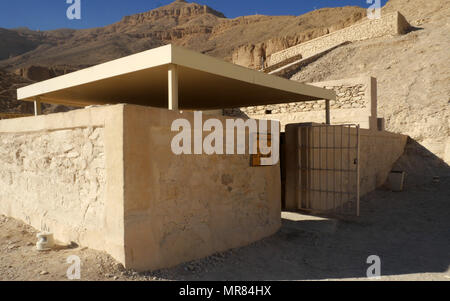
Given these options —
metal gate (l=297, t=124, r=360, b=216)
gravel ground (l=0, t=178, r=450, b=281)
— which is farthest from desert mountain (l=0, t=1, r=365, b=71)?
gravel ground (l=0, t=178, r=450, b=281)

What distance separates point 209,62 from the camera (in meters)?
4.69

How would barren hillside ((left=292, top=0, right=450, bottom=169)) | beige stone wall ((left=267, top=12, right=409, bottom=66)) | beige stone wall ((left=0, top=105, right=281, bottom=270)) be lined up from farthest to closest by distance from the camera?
beige stone wall ((left=267, top=12, right=409, bottom=66)) < barren hillside ((left=292, top=0, right=450, bottom=169)) < beige stone wall ((left=0, top=105, right=281, bottom=270))

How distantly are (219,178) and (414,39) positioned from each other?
2415 cm

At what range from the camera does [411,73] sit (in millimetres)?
18344

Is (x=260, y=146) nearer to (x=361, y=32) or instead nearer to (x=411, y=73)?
→ (x=411, y=73)

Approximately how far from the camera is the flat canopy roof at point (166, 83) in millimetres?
4457

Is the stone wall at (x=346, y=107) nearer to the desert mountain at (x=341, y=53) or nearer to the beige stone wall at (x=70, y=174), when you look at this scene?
the desert mountain at (x=341, y=53)

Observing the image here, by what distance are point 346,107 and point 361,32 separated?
17.7 meters

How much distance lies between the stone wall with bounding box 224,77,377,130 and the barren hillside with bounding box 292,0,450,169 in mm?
4174

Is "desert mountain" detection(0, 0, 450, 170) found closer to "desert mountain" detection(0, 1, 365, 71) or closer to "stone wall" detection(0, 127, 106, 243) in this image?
"desert mountain" detection(0, 1, 365, 71)

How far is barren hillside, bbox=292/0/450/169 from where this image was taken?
13.9 m

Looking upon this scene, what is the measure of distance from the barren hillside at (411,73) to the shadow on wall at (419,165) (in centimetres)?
44
